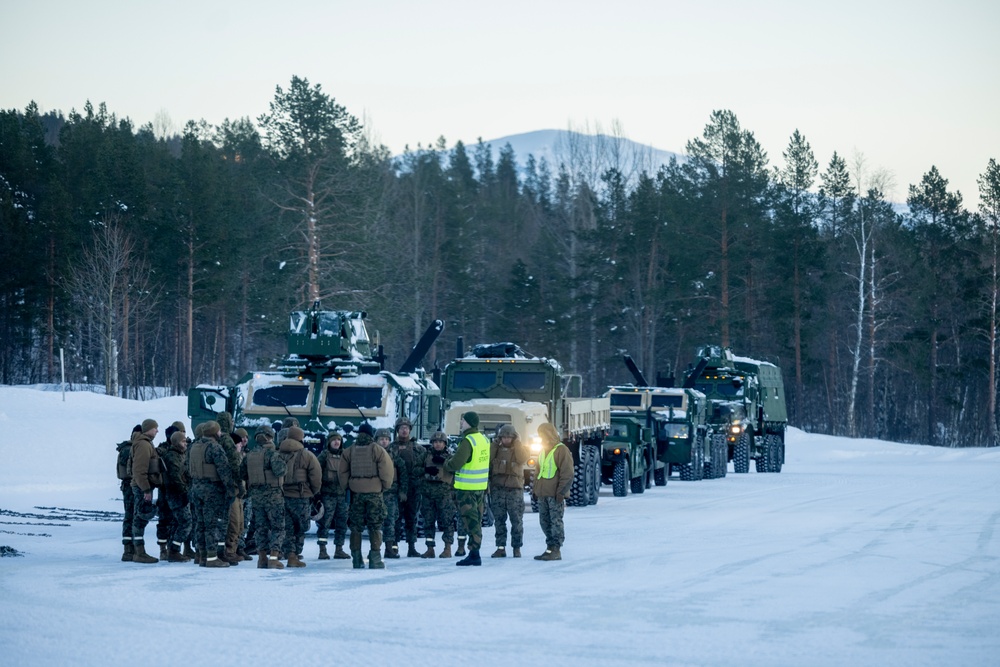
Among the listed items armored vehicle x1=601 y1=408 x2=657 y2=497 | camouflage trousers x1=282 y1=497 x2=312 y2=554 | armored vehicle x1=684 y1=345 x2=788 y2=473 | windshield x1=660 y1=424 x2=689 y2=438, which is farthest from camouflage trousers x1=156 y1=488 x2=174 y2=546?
armored vehicle x1=684 y1=345 x2=788 y2=473

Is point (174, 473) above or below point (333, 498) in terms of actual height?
above

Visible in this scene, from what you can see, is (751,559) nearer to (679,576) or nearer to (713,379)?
(679,576)

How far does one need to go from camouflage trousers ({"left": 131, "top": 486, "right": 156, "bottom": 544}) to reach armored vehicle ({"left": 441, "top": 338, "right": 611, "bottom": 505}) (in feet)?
24.8

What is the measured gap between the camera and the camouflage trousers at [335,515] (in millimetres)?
14625

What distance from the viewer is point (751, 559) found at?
14.9 metres

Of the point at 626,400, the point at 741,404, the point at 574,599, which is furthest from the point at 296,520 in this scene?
the point at 741,404

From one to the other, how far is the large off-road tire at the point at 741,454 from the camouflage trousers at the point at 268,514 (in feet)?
84.3

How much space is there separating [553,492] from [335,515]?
249 centimetres

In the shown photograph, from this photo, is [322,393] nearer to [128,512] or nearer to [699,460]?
[128,512]

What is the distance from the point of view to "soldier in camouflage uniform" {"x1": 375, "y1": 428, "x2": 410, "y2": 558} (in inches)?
589

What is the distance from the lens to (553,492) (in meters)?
14.9

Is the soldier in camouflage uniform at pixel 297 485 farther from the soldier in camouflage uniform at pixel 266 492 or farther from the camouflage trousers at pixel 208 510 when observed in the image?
the camouflage trousers at pixel 208 510

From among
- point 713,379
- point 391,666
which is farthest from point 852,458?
point 391,666

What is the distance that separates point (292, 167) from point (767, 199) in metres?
26.0
